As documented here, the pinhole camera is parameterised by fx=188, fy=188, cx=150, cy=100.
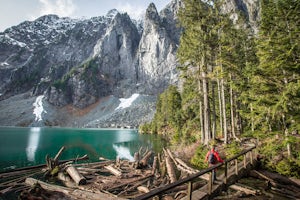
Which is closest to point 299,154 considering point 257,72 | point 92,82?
point 257,72

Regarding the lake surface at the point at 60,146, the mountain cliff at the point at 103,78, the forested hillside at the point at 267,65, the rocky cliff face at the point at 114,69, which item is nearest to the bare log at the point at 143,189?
the forested hillside at the point at 267,65

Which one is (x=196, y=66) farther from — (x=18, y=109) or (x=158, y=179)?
(x=18, y=109)

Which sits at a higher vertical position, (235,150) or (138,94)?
(138,94)

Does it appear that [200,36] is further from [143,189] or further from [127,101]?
[127,101]

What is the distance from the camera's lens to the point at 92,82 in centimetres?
16688

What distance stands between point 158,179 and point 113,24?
19071cm

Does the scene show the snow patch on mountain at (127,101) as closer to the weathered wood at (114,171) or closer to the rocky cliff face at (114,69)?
the rocky cliff face at (114,69)

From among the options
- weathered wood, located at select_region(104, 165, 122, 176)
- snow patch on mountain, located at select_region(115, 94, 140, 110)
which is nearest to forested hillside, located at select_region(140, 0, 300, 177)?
weathered wood, located at select_region(104, 165, 122, 176)

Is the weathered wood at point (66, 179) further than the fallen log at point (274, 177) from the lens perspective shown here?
Yes

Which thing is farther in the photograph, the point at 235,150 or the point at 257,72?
the point at 235,150

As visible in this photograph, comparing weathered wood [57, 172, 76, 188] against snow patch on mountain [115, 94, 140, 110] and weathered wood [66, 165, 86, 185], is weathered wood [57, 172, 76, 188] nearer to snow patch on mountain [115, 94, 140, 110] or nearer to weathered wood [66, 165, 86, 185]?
weathered wood [66, 165, 86, 185]

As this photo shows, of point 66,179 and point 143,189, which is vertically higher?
point 143,189

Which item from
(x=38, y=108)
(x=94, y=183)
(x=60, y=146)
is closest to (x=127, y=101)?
(x=38, y=108)

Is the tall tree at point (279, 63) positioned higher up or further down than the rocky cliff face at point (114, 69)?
further down
